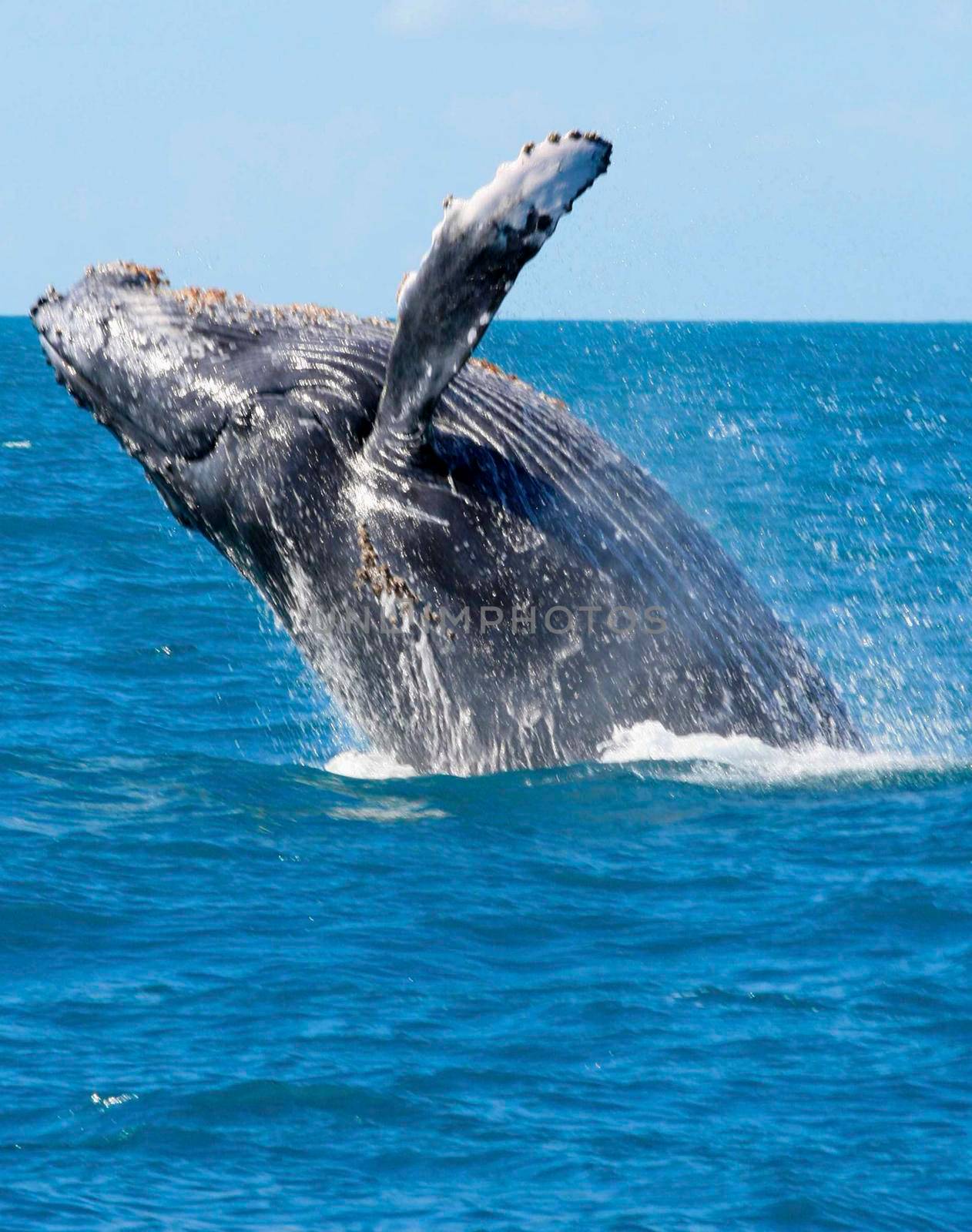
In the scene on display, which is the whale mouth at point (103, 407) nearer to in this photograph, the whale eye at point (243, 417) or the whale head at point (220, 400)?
the whale head at point (220, 400)

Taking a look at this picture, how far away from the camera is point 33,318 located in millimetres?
11617

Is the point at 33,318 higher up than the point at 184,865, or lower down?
higher up

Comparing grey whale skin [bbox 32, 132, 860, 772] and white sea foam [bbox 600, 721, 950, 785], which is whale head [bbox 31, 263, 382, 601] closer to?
grey whale skin [bbox 32, 132, 860, 772]

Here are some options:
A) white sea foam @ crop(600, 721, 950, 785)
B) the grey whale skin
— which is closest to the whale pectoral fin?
the grey whale skin

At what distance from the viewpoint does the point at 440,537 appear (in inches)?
407

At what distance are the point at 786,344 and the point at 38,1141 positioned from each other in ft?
385

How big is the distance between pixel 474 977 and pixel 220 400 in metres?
4.02

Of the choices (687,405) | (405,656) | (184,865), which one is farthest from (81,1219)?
(687,405)

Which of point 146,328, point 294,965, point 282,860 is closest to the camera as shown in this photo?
point 294,965

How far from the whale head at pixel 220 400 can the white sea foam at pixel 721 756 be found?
2197 millimetres

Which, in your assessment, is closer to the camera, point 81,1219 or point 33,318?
point 81,1219

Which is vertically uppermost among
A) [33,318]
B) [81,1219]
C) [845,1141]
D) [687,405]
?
[687,405]

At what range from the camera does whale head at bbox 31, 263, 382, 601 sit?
1038 centimetres

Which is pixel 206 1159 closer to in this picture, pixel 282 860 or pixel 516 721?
pixel 282 860
